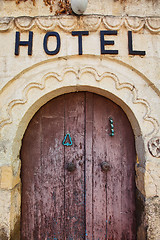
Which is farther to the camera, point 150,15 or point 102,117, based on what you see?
point 102,117

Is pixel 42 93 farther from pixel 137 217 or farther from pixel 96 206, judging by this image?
pixel 137 217

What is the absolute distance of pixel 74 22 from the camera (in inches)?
88.0

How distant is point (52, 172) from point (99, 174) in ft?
1.94

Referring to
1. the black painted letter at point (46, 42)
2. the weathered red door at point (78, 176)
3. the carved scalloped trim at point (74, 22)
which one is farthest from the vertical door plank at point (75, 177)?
the carved scalloped trim at point (74, 22)

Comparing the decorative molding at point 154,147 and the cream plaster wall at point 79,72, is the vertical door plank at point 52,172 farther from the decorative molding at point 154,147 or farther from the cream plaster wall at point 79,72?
the decorative molding at point 154,147

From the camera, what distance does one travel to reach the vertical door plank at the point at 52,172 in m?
2.37

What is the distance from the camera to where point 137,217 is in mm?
2309

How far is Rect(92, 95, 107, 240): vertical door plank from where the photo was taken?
93.2 inches

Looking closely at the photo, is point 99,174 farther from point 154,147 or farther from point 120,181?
point 154,147

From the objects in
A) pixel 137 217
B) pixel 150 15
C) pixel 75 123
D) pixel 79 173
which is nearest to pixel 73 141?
pixel 75 123

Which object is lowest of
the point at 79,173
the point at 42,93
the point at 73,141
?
the point at 79,173

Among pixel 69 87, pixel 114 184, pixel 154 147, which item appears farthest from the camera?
pixel 114 184

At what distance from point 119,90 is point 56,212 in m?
1.69

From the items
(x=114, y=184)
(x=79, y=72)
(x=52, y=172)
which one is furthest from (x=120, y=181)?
(x=79, y=72)
